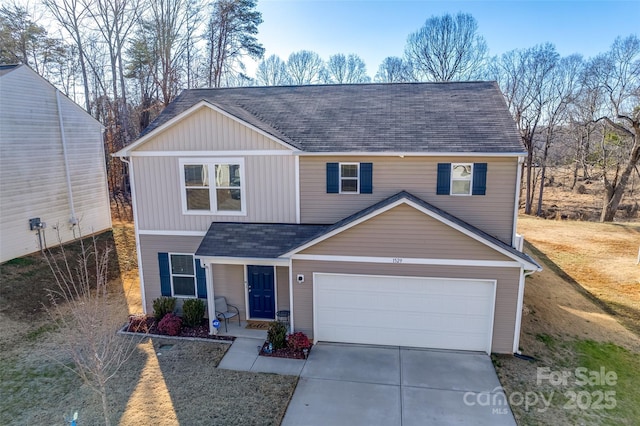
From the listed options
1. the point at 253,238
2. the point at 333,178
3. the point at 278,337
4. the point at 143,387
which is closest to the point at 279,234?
the point at 253,238

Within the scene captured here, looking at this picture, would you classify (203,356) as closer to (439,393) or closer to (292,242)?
(292,242)

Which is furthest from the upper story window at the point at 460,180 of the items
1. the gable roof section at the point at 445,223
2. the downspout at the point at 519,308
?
the downspout at the point at 519,308

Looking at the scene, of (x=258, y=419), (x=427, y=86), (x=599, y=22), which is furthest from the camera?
(x=599, y=22)

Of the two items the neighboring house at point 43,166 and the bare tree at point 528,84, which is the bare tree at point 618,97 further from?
the neighboring house at point 43,166

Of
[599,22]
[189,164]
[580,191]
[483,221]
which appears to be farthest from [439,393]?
[580,191]

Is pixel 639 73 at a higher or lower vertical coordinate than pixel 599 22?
lower

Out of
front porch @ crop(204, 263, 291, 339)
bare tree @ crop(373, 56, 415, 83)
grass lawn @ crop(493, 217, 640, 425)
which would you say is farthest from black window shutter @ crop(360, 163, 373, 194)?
bare tree @ crop(373, 56, 415, 83)
